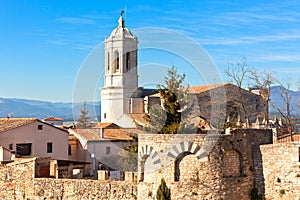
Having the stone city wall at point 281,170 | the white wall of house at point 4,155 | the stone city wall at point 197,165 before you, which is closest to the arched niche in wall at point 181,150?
the stone city wall at point 197,165

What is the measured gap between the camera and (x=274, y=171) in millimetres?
22953

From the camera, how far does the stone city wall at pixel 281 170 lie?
72.7 feet

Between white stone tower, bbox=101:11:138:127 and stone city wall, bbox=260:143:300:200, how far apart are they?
5300 centimetres

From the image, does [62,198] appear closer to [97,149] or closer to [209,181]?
[209,181]

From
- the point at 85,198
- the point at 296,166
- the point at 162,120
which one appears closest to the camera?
the point at 296,166

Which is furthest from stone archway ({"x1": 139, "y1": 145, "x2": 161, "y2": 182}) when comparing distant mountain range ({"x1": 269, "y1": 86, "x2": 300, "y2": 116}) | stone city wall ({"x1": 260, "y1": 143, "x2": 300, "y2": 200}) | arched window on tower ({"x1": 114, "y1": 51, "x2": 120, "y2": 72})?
arched window on tower ({"x1": 114, "y1": 51, "x2": 120, "y2": 72})

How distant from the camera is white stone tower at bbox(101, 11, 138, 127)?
3024 inches

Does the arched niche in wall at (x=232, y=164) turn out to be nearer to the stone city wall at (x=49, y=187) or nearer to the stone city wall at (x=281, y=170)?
the stone city wall at (x=281, y=170)

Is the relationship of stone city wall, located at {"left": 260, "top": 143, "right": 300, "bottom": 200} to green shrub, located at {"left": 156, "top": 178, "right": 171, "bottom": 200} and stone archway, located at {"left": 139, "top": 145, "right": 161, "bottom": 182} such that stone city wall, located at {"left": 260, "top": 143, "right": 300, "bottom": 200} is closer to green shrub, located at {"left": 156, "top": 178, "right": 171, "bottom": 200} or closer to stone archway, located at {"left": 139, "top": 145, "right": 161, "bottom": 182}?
green shrub, located at {"left": 156, "top": 178, "right": 171, "bottom": 200}

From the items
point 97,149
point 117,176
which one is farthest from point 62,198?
point 97,149

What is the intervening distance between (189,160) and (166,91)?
57.1ft

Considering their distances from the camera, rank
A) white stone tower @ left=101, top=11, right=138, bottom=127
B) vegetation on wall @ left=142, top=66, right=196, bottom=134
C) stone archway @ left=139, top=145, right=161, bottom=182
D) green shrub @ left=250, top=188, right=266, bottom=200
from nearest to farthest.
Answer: stone archway @ left=139, top=145, right=161, bottom=182, green shrub @ left=250, top=188, right=266, bottom=200, vegetation on wall @ left=142, top=66, right=196, bottom=134, white stone tower @ left=101, top=11, right=138, bottom=127

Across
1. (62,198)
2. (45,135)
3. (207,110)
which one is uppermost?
(207,110)

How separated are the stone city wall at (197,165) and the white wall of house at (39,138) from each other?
17675mm
